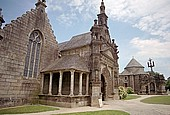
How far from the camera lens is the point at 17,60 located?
13312mm

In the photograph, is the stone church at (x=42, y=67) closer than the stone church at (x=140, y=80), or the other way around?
the stone church at (x=42, y=67)

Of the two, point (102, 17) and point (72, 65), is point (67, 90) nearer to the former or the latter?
point (72, 65)

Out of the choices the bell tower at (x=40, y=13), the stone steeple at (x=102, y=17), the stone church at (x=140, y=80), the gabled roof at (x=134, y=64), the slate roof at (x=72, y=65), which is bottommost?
the stone church at (x=140, y=80)

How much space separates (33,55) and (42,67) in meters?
1.77

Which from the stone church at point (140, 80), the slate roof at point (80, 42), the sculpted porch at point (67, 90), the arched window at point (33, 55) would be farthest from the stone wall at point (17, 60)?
the stone church at point (140, 80)

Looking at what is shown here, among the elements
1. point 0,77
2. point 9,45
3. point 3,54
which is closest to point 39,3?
point 9,45

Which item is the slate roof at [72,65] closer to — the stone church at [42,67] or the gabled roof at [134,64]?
the stone church at [42,67]

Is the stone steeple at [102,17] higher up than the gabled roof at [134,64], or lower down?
higher up

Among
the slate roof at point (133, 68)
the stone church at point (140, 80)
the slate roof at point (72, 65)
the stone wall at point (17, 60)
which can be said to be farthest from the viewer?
the slate roof at point (133, 68)

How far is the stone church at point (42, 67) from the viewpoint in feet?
41.4

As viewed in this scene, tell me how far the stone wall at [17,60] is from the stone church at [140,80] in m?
37.0

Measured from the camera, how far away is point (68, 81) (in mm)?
15516

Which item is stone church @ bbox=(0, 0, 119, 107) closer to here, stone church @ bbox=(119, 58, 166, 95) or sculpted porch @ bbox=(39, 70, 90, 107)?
sculpted porch @ bbox=(39, 70, 90, 107)

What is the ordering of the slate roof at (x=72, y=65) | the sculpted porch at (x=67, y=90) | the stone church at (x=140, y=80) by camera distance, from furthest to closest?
the stone church at (x=140, y=80), the slate roof at (x=72, y=65), the sculpted porch at (x=67, y=90)
